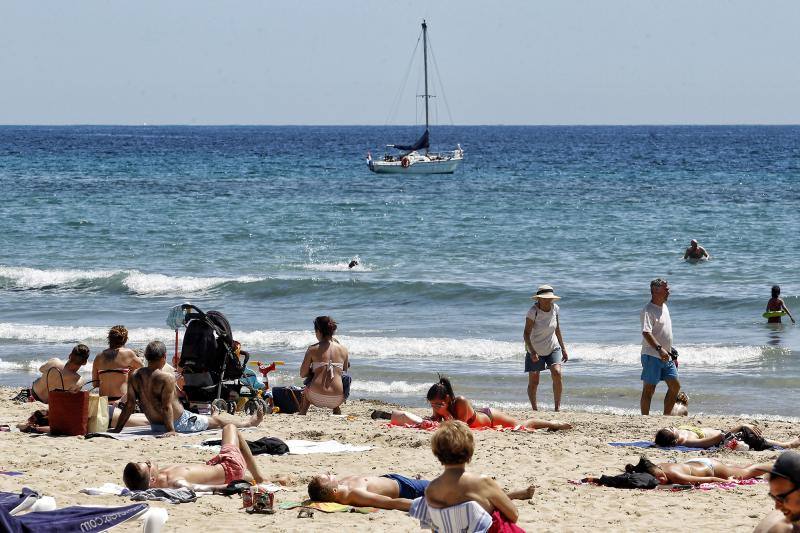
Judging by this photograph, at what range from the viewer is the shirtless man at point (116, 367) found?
1065 cm

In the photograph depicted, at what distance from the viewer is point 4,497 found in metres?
6.91

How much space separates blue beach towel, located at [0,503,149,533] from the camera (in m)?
6.09

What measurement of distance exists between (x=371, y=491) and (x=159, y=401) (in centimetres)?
278

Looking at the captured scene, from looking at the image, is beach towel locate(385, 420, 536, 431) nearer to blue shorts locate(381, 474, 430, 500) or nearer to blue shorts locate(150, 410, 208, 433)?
blue shorts locate(150, 410, 208, 433)

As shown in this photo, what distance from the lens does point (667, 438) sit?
9.80 metres

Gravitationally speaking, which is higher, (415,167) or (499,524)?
(415,167)

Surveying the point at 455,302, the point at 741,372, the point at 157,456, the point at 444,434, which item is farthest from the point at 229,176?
the point at 444,434

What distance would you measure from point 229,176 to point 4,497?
4999cm

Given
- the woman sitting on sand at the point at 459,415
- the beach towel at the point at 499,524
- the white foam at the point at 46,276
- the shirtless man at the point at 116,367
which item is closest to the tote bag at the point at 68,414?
the shirtless man at the point at 116,367

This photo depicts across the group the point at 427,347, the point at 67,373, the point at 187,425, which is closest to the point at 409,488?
the point at 187,425

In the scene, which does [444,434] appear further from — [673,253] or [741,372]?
[673,253]

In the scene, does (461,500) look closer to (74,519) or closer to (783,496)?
(783,496)

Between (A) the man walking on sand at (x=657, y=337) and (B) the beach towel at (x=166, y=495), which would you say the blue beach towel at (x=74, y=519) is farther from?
(A) the man walking on sand at (x=657, y=337)

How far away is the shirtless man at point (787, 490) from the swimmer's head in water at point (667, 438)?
561 cm
